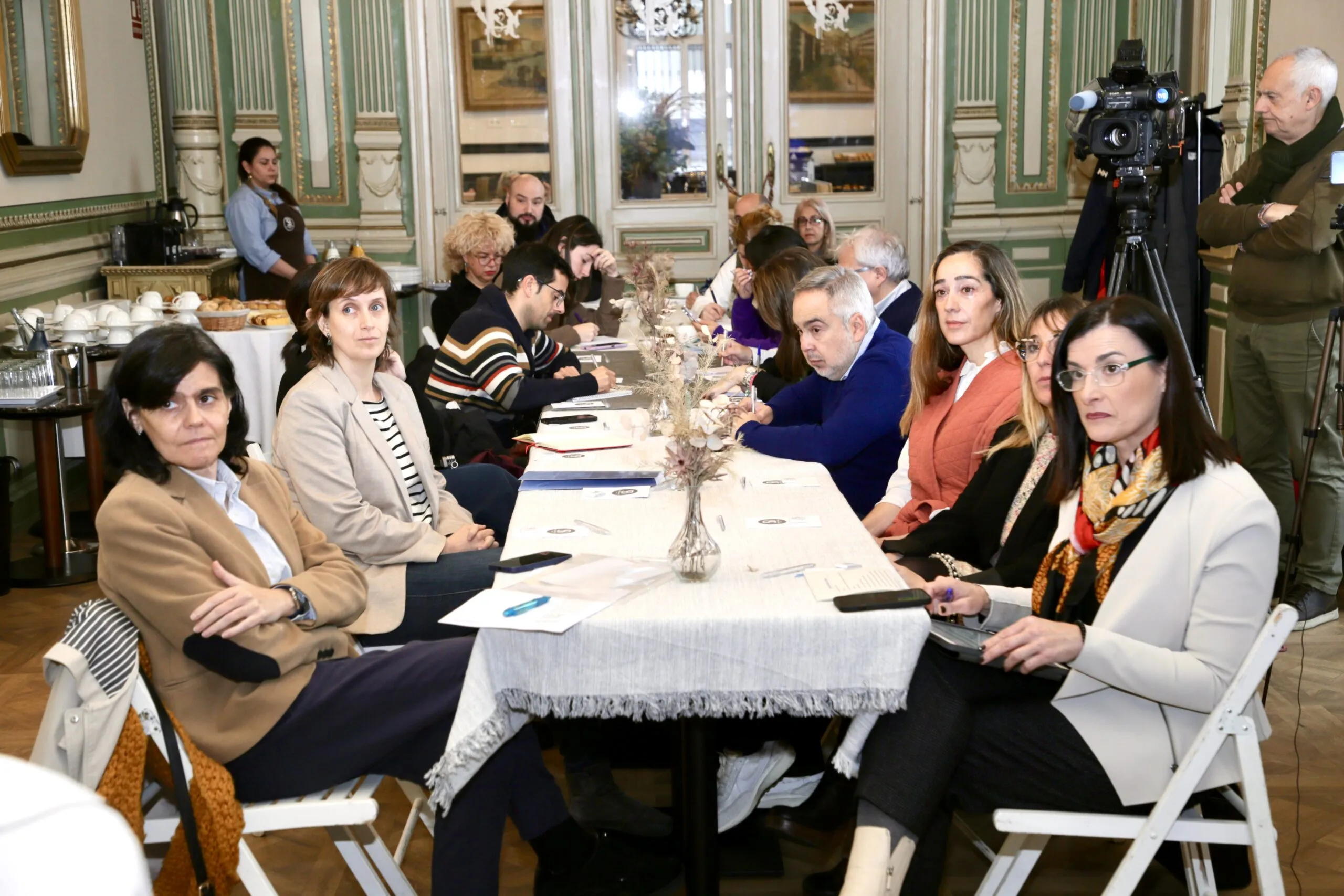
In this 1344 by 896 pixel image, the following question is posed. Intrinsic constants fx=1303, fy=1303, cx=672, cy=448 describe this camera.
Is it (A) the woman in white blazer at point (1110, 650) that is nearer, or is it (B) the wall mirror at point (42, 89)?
(A) the woman in white blazer at point (1110, 650)

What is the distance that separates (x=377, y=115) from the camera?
8070 mm

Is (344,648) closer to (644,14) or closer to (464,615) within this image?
(464,615)

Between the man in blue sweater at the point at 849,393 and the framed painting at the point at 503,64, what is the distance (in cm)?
546

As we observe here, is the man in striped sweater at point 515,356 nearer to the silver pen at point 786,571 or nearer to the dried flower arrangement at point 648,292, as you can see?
the dried flower arrangement at point 648,292

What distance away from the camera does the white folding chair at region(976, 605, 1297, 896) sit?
1927 millimetres

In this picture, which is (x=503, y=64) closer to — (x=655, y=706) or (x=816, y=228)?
(x=816, y=228)

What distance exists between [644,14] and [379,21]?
5.62 feet

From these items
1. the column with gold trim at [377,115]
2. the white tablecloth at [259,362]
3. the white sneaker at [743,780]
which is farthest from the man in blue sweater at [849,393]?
the column with gold trim at [377,115]

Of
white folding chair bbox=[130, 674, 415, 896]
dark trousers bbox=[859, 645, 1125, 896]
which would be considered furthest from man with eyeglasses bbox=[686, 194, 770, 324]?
white folding chair bbox=[130, 674, 415, 896]

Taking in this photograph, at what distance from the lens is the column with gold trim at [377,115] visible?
26.3ft

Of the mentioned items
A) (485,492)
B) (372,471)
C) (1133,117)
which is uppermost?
(1133,117)

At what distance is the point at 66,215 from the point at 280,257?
1.26 m

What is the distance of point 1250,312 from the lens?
4.34 metres

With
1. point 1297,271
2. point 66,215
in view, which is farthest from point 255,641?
point 66,215
